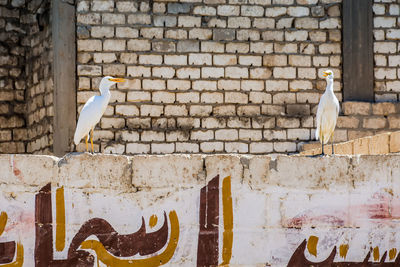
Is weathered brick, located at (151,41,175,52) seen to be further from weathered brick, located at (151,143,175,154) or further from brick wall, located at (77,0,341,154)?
weathered brick, located at (151,143,175,154)

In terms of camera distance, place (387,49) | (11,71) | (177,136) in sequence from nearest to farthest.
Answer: (177,136) → (387,49) → (11,71)

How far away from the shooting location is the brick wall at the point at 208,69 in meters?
12.6

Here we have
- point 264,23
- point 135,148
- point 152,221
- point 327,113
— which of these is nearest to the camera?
point 152,221

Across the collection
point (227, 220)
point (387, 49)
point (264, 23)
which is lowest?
point (227, 220)

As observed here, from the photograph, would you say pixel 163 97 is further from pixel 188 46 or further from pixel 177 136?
pixel 188 46

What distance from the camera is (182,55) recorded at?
41.6 feet

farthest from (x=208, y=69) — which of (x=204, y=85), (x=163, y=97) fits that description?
(x=163, y=97)

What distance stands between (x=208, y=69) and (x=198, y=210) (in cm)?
569

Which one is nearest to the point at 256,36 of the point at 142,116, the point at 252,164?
the point at 142,116

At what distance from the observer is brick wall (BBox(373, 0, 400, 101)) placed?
1300 cm

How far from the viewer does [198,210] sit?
7211mm

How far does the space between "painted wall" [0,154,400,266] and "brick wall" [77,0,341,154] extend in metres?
5.24

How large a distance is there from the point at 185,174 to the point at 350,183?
1302 mm

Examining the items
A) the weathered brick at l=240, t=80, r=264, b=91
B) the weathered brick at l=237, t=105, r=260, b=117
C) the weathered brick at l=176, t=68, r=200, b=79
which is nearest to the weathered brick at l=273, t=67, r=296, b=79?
the weathered brick at l=240, t=80, r=264, b=91
